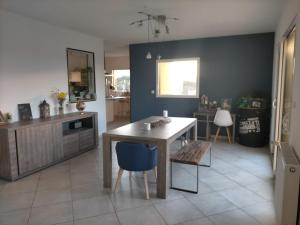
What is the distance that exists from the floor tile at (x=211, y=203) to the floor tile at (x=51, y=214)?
1367mm

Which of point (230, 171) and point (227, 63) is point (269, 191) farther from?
point (227, 63)

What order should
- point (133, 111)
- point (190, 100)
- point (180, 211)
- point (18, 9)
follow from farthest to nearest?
1. point (133, 111)
2. point (190, 100)
3. point (18, 9)
4. point (180, 211)

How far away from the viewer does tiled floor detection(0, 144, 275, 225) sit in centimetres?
231

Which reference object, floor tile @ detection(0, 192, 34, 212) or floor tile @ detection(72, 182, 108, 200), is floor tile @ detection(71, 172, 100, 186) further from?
floor tile @ detection(0, 192, 34, 212)

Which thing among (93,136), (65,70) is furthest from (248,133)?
(65,70)

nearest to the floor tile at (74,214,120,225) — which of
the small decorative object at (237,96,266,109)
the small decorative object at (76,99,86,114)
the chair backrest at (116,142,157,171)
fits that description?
the chair backrest at (116,142,157,171)

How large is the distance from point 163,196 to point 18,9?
11.0ft

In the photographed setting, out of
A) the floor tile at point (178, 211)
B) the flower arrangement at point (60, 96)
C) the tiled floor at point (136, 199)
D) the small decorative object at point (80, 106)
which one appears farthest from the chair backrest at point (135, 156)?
the small decorative object at point (80, 106)

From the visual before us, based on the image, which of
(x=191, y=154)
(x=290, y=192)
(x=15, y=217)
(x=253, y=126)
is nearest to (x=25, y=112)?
(x=15, y=217)

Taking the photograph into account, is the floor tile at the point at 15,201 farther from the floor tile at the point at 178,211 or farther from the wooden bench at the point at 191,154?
the wooden bench at the point at 191,154

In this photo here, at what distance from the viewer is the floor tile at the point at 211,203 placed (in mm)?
2462

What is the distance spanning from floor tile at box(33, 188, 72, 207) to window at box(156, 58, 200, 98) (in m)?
3.97

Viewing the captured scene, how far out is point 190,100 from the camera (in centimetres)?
596

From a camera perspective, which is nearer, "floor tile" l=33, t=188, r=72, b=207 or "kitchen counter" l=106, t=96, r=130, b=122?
"floor tile" l=33, t=188, r=72, b=207
